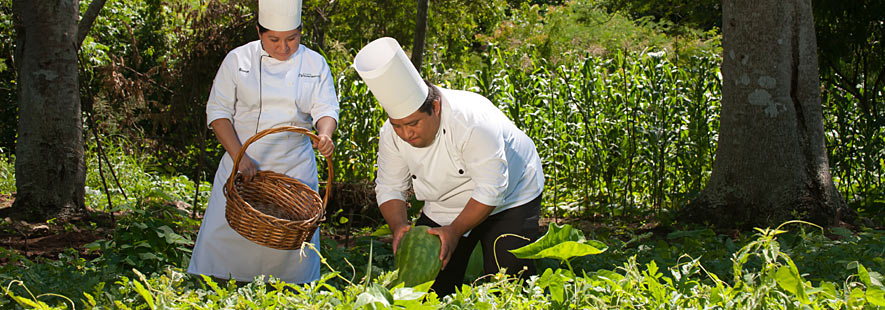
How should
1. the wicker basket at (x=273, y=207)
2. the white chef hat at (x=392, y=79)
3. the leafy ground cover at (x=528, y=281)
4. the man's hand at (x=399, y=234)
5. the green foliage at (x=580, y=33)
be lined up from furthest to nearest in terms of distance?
the green foliage at (x=580, y=33), the wicker basket at (x=273, y=207), the man's hand at (x=399, y=234), the white chef hat at (x=392, y=79), the leafy ground cover at (x=528, y=281)

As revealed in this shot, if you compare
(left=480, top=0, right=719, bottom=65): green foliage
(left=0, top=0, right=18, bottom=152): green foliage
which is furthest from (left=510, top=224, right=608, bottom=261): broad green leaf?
(left=480, top=0, right=719, bottom=65): green foliage

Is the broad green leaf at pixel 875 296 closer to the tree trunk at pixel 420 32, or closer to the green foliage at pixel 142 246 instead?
the green foliage at pixel 142 246

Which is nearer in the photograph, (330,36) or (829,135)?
(829,135)

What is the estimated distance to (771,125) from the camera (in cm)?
534

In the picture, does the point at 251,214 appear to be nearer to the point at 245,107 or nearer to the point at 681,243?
the point at 245,107

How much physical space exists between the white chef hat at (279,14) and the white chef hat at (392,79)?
814 mm

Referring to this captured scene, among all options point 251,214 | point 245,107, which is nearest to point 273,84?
point 245,107

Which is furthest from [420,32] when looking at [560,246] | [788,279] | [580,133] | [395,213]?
[788,279]

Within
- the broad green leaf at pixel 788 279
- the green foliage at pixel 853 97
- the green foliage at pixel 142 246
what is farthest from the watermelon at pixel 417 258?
the green foliage at pixel 853 97

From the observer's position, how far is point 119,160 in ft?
26.4

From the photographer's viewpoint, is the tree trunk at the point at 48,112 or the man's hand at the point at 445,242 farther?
the tree trunk at the point at 48,112

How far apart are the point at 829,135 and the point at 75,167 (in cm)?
614

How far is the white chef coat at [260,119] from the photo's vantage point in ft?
11.6

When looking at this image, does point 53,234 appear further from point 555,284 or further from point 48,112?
point 555,284
